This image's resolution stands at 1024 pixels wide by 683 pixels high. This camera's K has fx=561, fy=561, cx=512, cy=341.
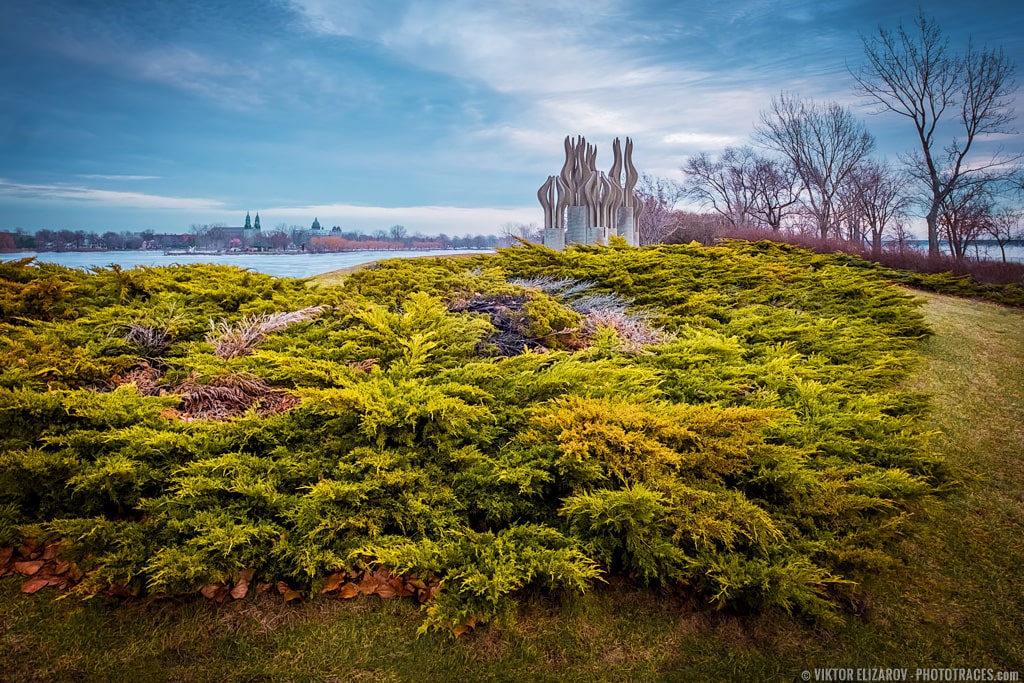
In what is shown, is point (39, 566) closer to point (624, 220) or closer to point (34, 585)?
point (34, 585)

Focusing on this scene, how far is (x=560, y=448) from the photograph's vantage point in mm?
2787

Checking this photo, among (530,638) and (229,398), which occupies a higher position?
(229,398)

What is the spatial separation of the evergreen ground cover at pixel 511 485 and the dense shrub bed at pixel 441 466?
14mm

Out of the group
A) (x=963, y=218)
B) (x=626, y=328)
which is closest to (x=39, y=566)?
(x=626, y=328)

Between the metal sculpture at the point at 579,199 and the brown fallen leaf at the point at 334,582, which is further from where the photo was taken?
the metal sculpture at the point at 579,199

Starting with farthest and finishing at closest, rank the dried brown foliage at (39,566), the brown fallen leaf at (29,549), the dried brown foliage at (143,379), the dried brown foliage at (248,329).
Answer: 1. the dried brown foliage at (248,329)
2. the dried brown foliage at (143,379)
3. the brown fallen leaf at (29,549)
4. the dried brown foliage at (39,566)

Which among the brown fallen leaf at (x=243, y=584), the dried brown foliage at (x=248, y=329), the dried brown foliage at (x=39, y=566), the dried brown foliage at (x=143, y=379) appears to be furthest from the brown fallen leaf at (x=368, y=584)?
the dried brown foliage at (x=248, y=329)

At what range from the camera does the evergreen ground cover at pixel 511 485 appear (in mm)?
2387

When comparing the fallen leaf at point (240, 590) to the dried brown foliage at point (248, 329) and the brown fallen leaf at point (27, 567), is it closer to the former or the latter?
the brown fallen leaf at point (27, 567)

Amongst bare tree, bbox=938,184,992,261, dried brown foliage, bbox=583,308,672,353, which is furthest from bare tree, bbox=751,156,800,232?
dried brown foliage, bbox=583,308,672,353

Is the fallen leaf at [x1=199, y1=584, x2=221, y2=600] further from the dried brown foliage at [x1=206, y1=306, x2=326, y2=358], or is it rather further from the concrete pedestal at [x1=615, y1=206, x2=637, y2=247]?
the concrete pedestal at [x1=615, y1=206, x2=637, y2=247]

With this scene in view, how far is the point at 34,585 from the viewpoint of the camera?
8.13ft

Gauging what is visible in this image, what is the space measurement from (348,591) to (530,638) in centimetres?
81

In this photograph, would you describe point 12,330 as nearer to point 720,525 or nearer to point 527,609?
point 527,609
